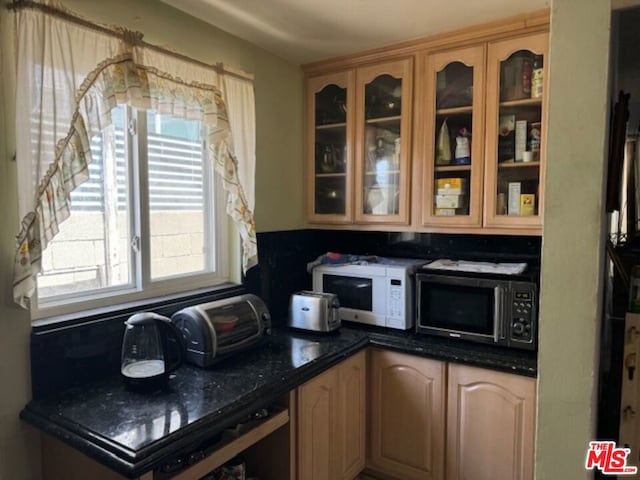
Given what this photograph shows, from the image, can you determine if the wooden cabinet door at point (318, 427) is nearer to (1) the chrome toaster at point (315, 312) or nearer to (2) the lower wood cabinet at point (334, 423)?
(2) the lower wood cabinet at point (334, 423)

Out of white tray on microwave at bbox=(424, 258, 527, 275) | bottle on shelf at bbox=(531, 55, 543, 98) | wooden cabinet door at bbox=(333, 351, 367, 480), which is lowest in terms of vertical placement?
wooden cabinet door at bbox=(333, 351, 367, 480)

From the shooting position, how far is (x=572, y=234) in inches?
46.3

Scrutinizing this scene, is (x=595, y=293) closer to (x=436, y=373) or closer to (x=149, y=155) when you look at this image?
(x=436, y=373)

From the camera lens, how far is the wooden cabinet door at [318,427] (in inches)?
67.9

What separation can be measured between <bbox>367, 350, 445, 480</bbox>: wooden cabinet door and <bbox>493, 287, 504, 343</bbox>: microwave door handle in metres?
0.28

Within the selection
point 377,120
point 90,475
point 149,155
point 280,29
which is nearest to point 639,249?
point 377,120

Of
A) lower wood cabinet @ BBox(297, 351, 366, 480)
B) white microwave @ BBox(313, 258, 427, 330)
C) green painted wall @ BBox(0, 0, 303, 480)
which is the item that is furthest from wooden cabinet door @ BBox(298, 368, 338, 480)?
green painted wall @ BBox(0, 0, 303, 480)

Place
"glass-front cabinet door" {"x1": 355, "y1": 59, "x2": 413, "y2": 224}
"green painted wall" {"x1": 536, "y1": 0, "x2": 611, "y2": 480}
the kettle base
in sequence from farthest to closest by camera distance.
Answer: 1. "glass-front cabinet door" {"x1": 355, "y1": 59, "x2": 413, "y2": 224}
2. the kettle base
3. "green painted wall" {"x1": 536, "y1": 0, "x2": 611, "y2": 480}

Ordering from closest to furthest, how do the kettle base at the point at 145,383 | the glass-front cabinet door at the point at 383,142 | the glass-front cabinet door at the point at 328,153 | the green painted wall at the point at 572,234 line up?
the green painted wall at the point at 572,234 → the kettle base at the point at 145,383 → the glass-front cabinet door at the point at 383,142 → the glass-front cabinet door at the point at 328,153

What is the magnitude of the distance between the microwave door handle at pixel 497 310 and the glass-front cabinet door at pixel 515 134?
13.1 inches

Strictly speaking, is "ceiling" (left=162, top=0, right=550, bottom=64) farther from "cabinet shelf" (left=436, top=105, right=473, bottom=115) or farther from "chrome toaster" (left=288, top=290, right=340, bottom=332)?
"chrome toaster" (left=288, top=290, right=340, bottom=332)

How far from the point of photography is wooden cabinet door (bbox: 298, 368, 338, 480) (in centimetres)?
172

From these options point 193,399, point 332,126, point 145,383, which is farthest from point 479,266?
point 145,383

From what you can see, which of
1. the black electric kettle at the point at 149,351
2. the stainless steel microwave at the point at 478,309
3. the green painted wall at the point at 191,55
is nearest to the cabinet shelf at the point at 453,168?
the stainless steel microwave at the point at 478,309
